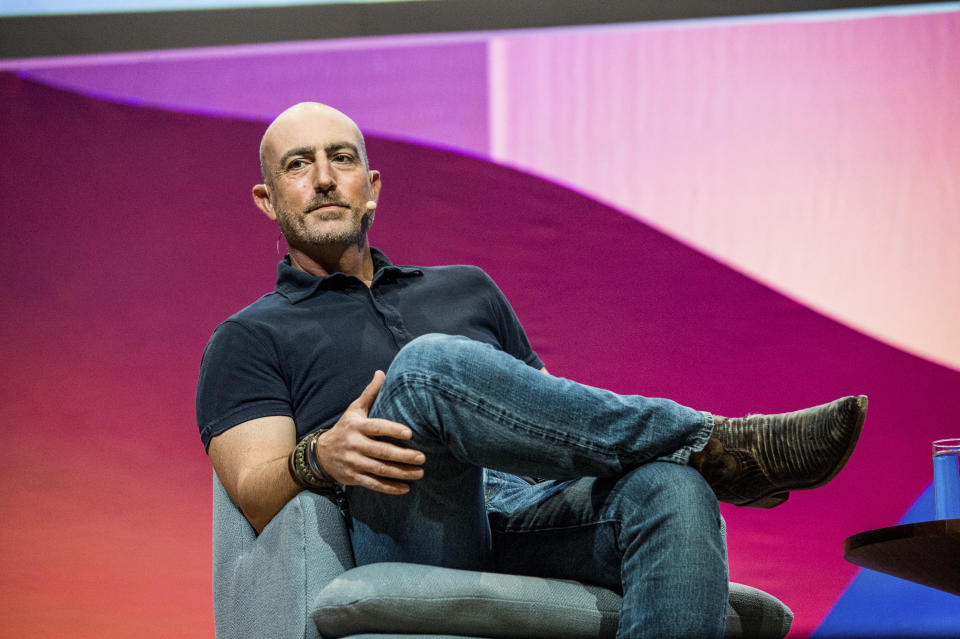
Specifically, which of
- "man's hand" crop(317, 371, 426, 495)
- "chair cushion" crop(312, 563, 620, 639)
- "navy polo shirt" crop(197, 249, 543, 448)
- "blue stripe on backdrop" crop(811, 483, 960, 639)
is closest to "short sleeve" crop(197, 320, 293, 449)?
"navy polo shirt" crop(197, 249, 543, 448)

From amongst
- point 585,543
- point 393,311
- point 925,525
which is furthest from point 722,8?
point 585,543

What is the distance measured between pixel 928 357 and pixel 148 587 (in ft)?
7.66

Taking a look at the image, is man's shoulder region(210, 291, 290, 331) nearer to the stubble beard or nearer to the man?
the man

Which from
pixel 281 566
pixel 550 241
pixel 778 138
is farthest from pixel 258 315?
pixel 778 138

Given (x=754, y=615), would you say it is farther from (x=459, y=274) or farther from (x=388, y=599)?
(x=459, y=274)

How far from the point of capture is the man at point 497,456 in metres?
1.28

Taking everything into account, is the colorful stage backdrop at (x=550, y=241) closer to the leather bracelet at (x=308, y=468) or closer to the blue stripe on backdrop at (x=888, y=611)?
the blue stripe on backdrop at (x=888, y=611)

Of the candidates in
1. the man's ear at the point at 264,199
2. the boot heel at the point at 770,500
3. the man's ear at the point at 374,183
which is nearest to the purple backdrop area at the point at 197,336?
the man's ear at the point at 374,183

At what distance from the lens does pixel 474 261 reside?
3039mm

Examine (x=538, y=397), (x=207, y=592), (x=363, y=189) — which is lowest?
(x=207, y=592)

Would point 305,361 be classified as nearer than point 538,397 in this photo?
No

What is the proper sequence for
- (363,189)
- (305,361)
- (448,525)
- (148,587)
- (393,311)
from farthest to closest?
(148,587) < (363,189) < (393,311) < (305,361) < (448,525)

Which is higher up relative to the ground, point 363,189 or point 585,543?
point 363,189

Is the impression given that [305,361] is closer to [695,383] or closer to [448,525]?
[448,525]
